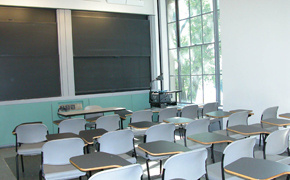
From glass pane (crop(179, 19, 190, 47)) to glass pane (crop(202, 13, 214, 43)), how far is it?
716mm

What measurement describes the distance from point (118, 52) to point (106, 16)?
1.15 metres

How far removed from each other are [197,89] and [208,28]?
70.7 inches

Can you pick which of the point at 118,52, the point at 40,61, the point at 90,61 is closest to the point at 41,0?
the point at 40,61

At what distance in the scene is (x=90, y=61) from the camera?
791cm

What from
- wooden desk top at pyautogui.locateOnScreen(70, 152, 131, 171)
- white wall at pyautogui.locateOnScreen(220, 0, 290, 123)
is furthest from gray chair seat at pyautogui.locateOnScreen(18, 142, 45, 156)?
white wall at pyautogui.locateOnScreen(220, 0, 290, 123)

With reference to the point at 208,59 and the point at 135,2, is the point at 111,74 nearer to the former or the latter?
Result: the point at 135,2

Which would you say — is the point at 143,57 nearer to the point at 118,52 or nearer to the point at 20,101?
the point at 118,52

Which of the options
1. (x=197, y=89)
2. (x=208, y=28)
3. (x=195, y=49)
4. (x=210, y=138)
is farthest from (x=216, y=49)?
(x=210, y=138)

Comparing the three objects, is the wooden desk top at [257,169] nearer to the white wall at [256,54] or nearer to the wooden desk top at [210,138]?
the wooden desk top at [210,138]

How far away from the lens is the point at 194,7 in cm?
783

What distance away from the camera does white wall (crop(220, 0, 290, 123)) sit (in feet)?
17.7

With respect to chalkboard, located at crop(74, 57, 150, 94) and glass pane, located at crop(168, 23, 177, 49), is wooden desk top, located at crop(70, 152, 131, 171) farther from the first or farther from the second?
glass pane, located at crop(168, 23, 177, 49)

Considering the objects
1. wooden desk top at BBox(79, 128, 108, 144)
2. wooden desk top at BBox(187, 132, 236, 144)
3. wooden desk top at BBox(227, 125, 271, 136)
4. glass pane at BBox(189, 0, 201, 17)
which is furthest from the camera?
glass pane at BBox(189, 0, 201, 17)

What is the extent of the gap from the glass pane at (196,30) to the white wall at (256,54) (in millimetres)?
1109
